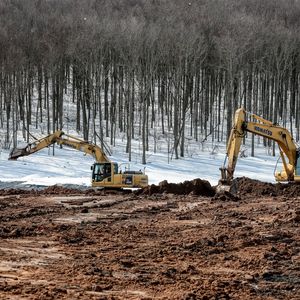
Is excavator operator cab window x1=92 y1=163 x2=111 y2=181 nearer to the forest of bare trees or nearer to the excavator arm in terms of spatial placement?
the excavator arm

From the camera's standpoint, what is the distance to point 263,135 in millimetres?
23297

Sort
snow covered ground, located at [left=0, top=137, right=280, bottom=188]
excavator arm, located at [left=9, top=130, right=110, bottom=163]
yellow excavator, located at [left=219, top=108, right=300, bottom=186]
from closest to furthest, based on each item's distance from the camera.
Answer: yellow excavator, located at [left=219, top=108, right=300, bottom=186]
excavator arm, located at [left=9, top=130, right=110, bottom=163]
snow covered ground, located at [left=0, top=137, right=280, bottom=188]

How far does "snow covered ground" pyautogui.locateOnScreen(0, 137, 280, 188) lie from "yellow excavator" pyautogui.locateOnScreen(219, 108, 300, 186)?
908 cm

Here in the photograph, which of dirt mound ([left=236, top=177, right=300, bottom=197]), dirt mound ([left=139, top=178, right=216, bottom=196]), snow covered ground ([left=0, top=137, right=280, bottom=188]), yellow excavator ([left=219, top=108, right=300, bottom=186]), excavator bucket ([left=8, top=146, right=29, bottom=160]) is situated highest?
yellow excavator ([left=219, top=108, right=300, bottom=186])

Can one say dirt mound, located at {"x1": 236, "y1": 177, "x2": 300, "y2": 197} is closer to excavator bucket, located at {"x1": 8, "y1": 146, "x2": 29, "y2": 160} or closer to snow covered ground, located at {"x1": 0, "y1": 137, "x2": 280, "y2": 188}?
snow covered ground, located at {"x1": 0, "y1": 137, "x2": 280, "y2": 188}

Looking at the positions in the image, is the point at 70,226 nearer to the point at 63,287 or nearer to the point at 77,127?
the point at 63,287

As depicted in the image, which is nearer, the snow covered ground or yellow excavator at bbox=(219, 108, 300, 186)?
yellow excavator at bbox=(219, 108, 300, 186)

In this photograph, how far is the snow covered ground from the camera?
1329 inches

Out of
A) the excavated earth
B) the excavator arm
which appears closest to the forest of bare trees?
the excavator arm

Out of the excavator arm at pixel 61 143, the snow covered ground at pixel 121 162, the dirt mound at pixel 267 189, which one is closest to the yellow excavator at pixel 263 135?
the dirt mound at pixel 267 189

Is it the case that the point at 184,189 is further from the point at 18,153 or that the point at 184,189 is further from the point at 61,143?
the point at 18,153

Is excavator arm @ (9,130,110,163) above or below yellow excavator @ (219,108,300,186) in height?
below

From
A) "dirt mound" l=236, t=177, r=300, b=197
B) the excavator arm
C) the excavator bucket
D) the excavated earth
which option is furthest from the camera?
the excavator arm

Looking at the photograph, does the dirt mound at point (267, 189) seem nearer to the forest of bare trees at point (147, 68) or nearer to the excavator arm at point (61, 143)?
the excavator arm at point (61, 143)
